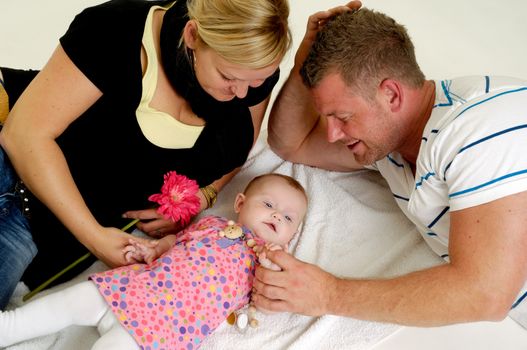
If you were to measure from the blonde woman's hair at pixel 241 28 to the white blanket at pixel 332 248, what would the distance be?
2.12 feet

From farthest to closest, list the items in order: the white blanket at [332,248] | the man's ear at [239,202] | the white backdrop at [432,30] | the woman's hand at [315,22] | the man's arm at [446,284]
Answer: the white backdrop at [432,30] < the man's ear at [239,202] < the woman's hand at [315,22] < the white blanket at [332,248] < the man's arm at [446,284]

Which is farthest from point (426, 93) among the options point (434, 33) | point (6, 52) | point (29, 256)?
point (6, 52)

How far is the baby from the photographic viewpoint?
52.1 inches

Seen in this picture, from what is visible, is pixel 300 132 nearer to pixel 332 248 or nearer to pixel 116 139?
pixel 332 248

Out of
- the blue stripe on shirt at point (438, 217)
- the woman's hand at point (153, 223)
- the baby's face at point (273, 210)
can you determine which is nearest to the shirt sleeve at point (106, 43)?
the woman's hand at point (153, 223)

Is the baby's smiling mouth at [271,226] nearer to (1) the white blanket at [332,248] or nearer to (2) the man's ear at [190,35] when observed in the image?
(1) the white blanket at [332,248]

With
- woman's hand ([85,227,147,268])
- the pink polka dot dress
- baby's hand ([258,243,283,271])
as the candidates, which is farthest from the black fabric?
baby's hand ([258,243,283,271])

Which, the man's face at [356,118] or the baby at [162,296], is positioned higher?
the man's face at [356,118]

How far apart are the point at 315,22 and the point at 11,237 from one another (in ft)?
3.46

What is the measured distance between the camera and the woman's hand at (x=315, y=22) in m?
1.60

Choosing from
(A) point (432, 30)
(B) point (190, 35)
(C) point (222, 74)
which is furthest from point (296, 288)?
(A) point (432, 30)

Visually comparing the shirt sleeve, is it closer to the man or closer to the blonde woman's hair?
the blonde woman's hair

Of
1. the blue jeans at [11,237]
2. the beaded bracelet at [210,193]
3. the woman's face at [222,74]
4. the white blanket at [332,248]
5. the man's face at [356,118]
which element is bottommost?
the white blanket at [332,248]

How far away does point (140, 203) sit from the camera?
1.67 metres
